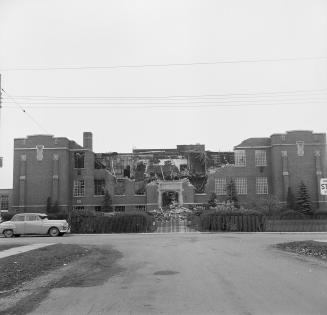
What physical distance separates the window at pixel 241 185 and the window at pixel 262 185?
171cm

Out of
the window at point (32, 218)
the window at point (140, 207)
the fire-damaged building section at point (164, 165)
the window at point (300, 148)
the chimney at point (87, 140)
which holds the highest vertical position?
the chimney at point (87, 140)

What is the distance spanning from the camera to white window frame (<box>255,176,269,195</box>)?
233 ft

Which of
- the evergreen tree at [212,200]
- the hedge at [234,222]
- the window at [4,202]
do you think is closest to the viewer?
the hedge at [234,222]

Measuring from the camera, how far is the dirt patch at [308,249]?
17977 millimetres

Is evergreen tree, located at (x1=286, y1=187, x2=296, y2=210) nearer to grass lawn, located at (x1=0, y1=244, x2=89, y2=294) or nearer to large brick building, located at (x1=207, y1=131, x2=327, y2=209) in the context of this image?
large brick building, located at (x1=207, y1=131, x2=327, y2=209)

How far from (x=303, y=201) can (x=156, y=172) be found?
67.6ft

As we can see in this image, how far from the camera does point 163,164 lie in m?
72.8

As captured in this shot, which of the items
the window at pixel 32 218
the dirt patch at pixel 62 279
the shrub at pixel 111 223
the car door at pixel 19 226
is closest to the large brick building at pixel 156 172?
the shrub at pixel 111 223

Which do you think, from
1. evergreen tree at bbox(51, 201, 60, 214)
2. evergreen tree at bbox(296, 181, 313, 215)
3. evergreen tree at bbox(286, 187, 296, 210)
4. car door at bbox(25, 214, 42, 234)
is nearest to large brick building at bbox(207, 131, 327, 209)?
evergreen tree at bbox(286, 187, 296, 210)

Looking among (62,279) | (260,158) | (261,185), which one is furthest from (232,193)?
(62,279)

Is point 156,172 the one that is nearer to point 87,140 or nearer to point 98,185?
point 98,185

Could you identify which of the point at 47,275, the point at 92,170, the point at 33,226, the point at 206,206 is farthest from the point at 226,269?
the point at 92,170

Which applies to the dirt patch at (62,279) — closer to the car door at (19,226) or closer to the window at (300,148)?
the car door at (19,226)

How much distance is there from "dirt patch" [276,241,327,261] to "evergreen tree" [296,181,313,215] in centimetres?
4459
